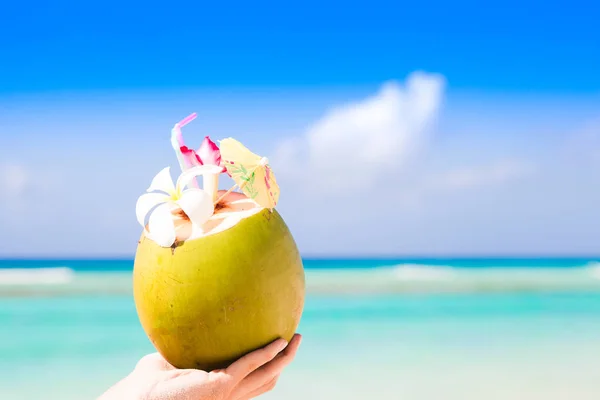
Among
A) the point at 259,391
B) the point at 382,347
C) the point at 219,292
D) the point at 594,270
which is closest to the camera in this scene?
the point at 219,292

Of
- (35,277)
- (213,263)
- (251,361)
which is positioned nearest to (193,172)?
(213,263)

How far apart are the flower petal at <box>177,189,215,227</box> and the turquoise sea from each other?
186 inches

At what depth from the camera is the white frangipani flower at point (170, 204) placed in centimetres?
173

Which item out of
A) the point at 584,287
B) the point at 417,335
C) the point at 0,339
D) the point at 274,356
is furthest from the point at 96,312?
the point at 584,287

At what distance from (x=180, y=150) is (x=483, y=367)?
6343 mm

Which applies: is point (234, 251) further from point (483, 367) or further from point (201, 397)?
point (483, 367)

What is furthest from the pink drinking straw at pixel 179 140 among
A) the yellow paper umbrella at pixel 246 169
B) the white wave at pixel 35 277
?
the white wave at pixel 35 277

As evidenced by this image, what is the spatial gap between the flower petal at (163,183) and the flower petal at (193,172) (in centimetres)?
3

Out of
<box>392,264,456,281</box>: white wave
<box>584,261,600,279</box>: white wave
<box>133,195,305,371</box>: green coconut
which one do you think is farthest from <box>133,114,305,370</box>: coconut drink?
<box>584,261,600,279</box>: white wave

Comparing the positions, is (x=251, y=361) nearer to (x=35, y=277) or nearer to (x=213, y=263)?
(x=213, y=263)

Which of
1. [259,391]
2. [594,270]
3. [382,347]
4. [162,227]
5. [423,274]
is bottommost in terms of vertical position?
[382,347]

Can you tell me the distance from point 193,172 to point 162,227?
0.16 meters

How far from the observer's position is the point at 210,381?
174 cm

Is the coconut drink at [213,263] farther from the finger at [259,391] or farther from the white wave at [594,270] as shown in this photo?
the white wave at [594,270]
